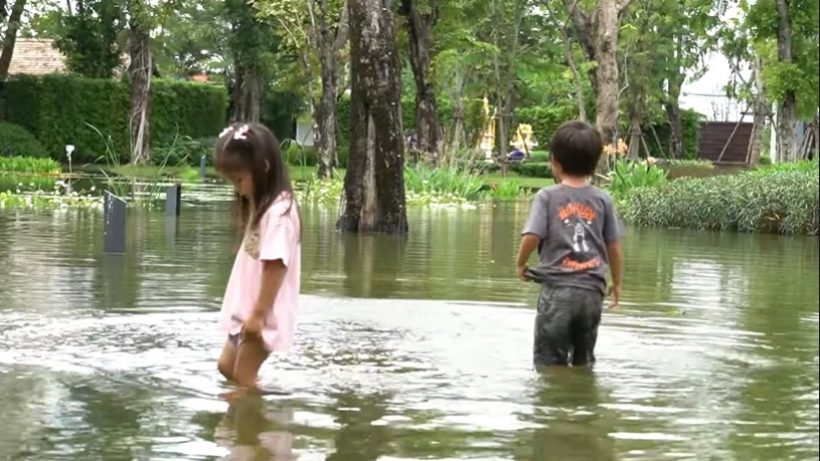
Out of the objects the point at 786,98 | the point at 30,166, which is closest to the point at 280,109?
the point at 30,166

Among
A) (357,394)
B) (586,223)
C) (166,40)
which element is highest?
(166,40)

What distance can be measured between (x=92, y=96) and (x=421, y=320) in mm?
40243

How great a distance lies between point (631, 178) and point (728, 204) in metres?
5.50

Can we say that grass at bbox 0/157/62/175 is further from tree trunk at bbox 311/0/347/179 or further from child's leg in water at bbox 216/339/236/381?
child's leg in water at bbox 216/339/236/381

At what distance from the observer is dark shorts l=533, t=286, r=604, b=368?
6.66 m

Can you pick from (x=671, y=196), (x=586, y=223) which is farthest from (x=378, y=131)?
(x=586, y=223)

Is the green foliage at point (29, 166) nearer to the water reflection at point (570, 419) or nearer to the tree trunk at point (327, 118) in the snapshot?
the tree trunk at point (327, 118)

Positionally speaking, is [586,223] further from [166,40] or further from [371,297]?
[166,40]

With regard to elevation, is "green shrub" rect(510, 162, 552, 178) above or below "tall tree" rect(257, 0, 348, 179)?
below

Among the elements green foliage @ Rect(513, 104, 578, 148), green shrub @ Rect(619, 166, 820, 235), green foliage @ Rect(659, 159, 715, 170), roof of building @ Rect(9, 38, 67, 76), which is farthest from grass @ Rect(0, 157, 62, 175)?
green foliage @ Rect(513, 104, 578, 148)

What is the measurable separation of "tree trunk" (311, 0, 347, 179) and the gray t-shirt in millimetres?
24711

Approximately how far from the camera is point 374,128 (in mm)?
16656

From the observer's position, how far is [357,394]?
21.1 ft

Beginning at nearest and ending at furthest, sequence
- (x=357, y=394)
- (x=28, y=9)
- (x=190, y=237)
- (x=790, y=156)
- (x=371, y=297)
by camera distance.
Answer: (x=357, y=394) → (x=371, y=297) → (x=190, y=237) → (x=790, y=156) → (x=28, y=9)
